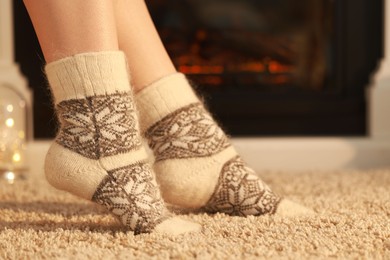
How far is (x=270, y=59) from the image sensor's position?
2.14 m

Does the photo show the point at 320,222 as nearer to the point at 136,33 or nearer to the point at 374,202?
the point at 374,202

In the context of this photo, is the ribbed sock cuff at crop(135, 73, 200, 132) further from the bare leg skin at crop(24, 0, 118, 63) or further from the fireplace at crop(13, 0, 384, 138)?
the fireplace at crop(13, 0, 384, 138)

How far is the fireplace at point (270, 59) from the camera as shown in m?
2.02

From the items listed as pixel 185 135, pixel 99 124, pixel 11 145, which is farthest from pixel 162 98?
pixel 11 145

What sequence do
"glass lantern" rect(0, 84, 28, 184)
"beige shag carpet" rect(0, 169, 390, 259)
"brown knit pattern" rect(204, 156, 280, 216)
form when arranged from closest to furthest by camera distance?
"beige shag carpet" rect(0, 169, 390, 259) < "brown knit pattern" rect(204, 156, 280, 216) < "glass lantern" rect(0, 84, 28, 184)

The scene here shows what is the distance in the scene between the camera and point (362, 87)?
2.02 meters

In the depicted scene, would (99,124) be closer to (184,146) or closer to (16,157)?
(184,146)

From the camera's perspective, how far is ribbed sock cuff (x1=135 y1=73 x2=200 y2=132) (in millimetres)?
1088

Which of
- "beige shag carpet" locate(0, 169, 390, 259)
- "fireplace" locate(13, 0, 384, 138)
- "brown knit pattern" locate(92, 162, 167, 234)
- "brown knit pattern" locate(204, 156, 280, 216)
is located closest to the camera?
"beige shag carpet" locate(0, 169, 390, 259)

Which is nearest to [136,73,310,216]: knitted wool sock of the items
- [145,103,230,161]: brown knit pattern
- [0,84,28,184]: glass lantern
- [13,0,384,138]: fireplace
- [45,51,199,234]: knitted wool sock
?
[145,103,230,161]: brown knit pattern

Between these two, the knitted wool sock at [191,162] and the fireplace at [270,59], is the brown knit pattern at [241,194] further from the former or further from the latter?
the fireplace at [270,59]

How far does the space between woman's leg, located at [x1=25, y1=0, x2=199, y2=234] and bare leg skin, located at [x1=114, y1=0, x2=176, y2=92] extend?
0.14m

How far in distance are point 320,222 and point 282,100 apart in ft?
3.53

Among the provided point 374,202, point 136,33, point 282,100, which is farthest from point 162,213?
point 282,100
